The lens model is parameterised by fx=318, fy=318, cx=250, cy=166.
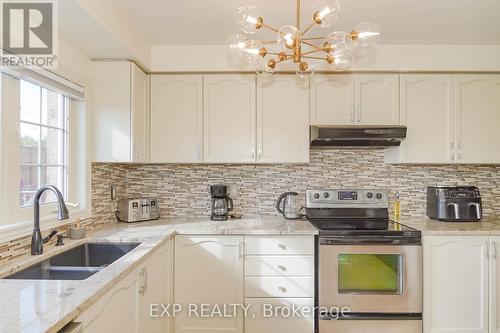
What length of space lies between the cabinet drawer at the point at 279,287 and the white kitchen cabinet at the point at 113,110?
1.28 metres

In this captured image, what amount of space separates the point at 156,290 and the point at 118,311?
22.6 inches

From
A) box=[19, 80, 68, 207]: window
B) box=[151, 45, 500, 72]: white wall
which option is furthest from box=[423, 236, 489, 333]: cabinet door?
box=[19, 80, 68, 207]: window

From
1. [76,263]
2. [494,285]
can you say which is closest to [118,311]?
[76,263]

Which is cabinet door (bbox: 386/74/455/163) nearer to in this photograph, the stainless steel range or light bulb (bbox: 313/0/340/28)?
the stainless steel range

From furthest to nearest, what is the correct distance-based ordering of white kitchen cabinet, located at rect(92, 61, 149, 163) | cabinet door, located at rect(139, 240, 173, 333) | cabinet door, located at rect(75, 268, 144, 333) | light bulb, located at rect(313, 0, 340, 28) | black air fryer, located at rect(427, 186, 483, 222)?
black air fryer, located at rect(427, 186, 483, 222)
white kitchen cabinet, located at rect(92, 61, 149, 163)
cabinet door, located at rect(139, 240, 173, 333)
light bulb, located at rect(313, 0, 340, 28)
cabinet door, located at rect(75, 268, 144, 333)

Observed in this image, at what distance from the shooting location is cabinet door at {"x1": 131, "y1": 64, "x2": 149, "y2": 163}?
2.37 metres

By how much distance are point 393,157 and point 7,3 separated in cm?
273

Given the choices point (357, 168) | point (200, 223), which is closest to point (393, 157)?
point (357, 168)

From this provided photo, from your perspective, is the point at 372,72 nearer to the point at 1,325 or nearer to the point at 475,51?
the point at 475,51

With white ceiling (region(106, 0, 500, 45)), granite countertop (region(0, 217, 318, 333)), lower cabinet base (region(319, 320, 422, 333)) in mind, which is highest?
white ceiling (region(106, 0, 500, 45))

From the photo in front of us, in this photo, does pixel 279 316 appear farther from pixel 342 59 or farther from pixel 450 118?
pixel 450 118

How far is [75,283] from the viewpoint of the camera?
1219 mm

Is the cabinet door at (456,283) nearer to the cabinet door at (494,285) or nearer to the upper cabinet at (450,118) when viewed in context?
the cabinet door at (494,285)

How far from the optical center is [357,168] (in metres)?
2.86
